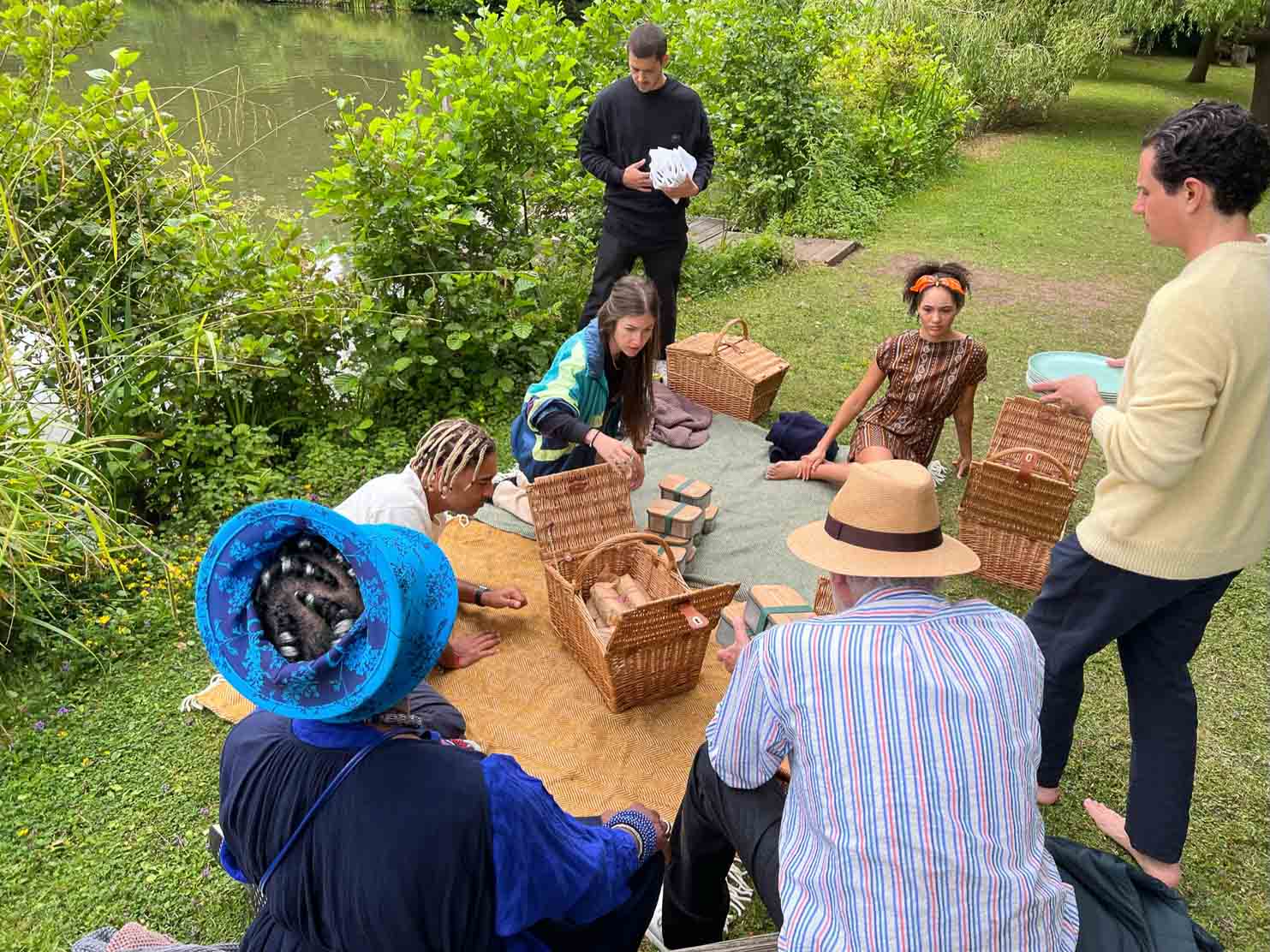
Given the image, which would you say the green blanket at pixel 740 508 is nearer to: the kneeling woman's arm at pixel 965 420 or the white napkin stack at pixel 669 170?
the kneeling woman's arm at pixel 965 420

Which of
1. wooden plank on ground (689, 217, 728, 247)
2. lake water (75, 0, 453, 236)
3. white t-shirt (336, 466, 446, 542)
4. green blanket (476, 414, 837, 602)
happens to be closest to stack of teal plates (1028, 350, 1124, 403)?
green blanket (476, 414, 837, 602)

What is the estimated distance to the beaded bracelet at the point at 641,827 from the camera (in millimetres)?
2248

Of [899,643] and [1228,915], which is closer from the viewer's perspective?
[899,643]

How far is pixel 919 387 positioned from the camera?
435cm

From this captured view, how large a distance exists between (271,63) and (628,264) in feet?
44.7

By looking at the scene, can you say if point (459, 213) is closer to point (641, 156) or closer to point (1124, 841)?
point (641, 156)

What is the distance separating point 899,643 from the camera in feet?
5.42

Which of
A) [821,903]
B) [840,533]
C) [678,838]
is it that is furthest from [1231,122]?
[678,838]

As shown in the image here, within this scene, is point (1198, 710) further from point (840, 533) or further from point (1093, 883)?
point (840, 533)

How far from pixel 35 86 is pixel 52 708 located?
10.1 ft

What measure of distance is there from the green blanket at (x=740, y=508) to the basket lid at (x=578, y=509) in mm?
423

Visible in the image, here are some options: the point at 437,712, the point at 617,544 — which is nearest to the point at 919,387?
the point at 617,544

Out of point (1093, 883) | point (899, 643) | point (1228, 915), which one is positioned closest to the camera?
point (899, 643)

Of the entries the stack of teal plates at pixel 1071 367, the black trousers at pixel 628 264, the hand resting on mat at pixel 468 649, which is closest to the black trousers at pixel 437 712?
the hand resting on mat at pixel 468 649
